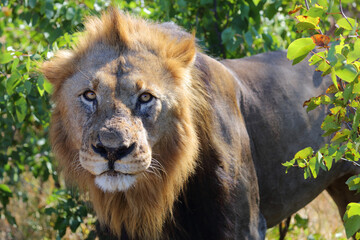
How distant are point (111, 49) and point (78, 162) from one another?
2.00 ft

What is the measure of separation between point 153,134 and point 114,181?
33cm

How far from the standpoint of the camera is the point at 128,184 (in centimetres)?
288

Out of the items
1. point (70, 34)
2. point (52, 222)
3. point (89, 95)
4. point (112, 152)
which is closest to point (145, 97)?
point (89, 95)

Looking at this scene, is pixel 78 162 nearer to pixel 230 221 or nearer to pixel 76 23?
pixel 230 221

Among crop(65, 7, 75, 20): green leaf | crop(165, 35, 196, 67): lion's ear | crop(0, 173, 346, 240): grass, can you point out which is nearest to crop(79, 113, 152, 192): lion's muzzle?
crop(165, 35, 196, 67): lion's ear

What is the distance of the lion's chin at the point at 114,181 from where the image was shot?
285 cm

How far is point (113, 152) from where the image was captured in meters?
2.75

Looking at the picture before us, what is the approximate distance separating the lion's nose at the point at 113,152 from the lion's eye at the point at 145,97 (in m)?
0.30

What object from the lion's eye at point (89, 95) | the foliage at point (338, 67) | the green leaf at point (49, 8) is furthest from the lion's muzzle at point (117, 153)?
the green leaf at point (49, 8)

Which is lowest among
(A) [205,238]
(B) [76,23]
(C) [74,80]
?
(A) [205,238]

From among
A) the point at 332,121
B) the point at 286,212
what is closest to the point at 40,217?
the point at 286,212

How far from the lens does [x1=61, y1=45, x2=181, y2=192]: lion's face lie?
9.15 ft

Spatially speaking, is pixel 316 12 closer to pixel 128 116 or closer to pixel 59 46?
pixel 128 116

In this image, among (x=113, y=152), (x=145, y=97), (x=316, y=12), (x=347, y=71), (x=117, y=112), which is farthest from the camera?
(x=145, y=97)
